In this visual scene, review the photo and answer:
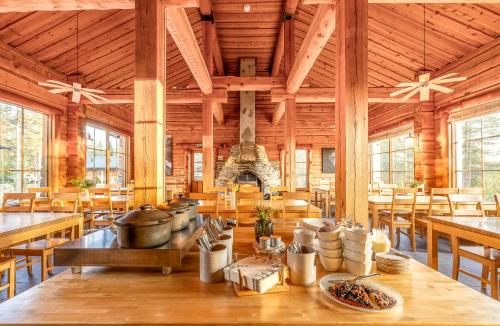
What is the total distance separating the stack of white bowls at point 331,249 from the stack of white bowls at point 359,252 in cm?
5

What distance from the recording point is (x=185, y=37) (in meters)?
2.78

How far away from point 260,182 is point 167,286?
23.9 ft

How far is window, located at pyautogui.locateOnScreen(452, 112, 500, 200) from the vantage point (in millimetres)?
4547

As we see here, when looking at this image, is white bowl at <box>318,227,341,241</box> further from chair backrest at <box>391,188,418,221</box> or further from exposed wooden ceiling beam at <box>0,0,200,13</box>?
chair backrest at <box>391,188,418,221</box>

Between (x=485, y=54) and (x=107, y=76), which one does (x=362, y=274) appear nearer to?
(x=485, y=54)

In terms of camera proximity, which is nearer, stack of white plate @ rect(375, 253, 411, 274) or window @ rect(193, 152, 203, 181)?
stack of white plate @ rect(375, 253, 411, 274)

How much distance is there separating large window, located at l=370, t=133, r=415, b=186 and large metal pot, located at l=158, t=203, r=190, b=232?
21.3 feet

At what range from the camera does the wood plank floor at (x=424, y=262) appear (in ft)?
8.98

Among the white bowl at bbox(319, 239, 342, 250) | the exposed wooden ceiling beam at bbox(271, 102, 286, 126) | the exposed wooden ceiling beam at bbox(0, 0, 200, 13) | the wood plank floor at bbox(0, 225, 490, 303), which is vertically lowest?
the wood plank floor at bbox(0, 225, 490, 303)

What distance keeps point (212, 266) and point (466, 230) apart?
7.52 feet

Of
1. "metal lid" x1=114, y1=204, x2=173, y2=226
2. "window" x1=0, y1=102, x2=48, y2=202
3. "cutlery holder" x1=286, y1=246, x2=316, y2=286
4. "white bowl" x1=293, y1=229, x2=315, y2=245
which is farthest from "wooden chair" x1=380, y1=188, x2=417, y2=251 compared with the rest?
"window" x1=0, y1=102, x2=48, y2=202

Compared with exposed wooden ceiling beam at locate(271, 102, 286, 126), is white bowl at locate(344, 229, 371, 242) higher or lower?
lower

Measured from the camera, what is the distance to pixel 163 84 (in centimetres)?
201

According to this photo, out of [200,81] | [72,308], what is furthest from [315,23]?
[72,308]
